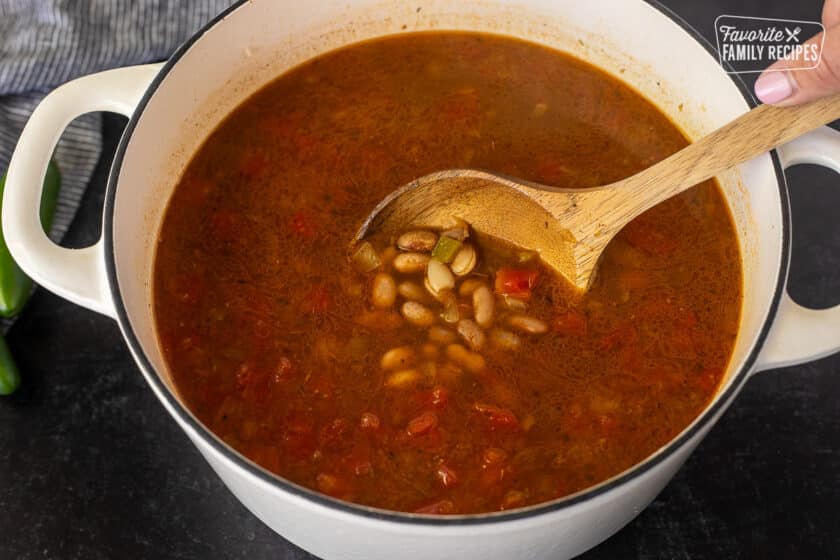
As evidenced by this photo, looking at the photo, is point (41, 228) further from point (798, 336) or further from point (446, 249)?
point (798, 336)

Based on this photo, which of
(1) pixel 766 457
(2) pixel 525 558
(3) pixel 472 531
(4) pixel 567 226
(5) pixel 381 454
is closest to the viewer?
(3) pixel 472 531

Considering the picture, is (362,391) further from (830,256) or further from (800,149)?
(830,256)

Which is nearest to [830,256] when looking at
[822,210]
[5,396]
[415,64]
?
[822,210]

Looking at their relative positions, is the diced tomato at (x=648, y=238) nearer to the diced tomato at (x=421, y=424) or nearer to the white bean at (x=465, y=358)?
the white bean at (x=465, y=358)

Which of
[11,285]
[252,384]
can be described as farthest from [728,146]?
[11,285]

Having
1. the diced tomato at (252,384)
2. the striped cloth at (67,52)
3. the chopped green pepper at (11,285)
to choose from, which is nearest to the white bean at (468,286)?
the diced tomato at (252,384)

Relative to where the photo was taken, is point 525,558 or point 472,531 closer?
point 472,531
